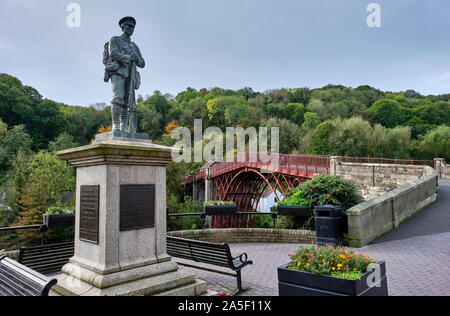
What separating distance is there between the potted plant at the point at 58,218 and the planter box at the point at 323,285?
215 inches

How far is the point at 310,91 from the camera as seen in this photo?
3551 inches

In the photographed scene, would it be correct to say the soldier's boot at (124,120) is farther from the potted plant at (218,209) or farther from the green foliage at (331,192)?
the green foliage at (331,192)

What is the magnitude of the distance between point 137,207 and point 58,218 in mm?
3651

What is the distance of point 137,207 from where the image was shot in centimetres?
463

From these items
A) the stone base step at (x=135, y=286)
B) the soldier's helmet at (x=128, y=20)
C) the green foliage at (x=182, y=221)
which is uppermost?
the soldier's helmet at (x=128, y=20)

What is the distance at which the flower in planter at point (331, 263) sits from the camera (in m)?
3.70

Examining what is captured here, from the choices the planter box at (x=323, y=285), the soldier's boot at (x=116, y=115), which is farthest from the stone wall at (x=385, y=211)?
the soldier's boot at (x=116, y=115)

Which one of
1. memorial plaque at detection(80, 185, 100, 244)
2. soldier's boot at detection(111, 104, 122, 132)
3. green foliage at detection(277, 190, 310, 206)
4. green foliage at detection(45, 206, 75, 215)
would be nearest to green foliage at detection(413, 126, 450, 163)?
green foliage at detection(277, 190, 310, 206)

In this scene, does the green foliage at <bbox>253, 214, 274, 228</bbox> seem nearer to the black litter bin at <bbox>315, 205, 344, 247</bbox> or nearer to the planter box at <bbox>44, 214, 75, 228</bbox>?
the black litter bin at <bbox>315, 205, 344, 247</bbox>

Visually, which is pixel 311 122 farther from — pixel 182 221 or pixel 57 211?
pixel 57 211

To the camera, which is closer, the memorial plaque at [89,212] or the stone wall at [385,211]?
the memorial plaque at [89,212]

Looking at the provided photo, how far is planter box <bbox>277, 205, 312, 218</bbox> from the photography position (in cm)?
978

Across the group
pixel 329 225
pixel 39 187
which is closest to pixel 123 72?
pixel 329 225

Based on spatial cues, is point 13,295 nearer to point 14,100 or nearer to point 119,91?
point 119,91
